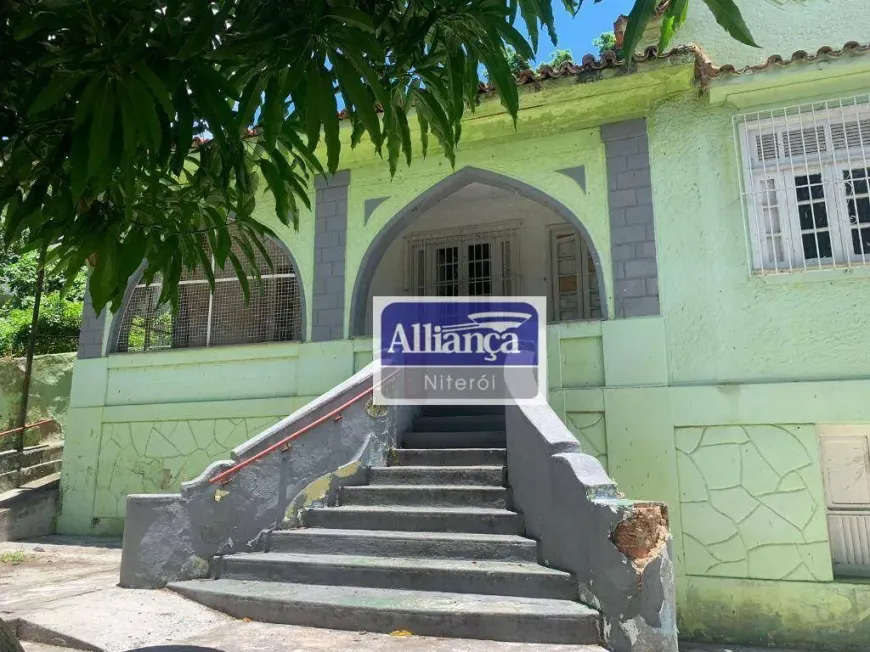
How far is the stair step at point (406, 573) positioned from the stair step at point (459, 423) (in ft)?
6.89

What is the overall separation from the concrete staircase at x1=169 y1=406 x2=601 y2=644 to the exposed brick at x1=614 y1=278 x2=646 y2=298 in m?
1.92

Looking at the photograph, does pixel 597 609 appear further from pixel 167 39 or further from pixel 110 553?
pixel 110 553

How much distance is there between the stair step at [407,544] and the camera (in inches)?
191

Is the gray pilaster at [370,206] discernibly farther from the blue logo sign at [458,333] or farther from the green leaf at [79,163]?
the green leaf at [79,163]

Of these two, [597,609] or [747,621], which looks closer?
[597,609]

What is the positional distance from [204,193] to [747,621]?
577 centimetres

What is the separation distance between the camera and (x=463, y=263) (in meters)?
9.70

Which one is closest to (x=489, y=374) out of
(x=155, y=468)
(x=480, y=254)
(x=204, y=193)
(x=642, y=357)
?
(x=642, y=357)

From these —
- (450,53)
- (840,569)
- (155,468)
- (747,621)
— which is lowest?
(747,621)

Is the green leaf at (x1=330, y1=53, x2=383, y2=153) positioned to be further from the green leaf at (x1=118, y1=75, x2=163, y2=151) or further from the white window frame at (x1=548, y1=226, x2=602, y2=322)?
the white window frame at (x1=548, y1=226, x2=602, y2=322)

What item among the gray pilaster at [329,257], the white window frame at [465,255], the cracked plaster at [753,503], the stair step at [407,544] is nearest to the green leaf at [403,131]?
the stair step at [407,544]

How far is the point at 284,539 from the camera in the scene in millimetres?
5496

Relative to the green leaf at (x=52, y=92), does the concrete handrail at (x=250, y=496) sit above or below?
below

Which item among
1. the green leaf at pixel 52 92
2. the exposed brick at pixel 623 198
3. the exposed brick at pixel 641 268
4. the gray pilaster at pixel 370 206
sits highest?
the gray pilaster at pixel 370 206
